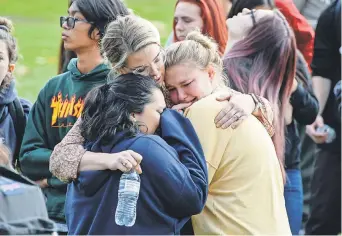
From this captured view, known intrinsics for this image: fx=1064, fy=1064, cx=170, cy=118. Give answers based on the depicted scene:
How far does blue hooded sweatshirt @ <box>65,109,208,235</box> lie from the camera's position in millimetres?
3992

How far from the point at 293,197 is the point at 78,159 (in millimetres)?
2166

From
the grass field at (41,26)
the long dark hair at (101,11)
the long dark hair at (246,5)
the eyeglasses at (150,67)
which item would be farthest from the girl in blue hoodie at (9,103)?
the grass field at (41,26)

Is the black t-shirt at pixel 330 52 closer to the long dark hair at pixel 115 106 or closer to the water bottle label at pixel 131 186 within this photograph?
the long dark hair at pixel 115 106

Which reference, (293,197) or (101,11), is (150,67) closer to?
(101,11)

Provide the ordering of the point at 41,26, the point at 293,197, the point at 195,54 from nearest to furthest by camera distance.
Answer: the point at 195,54 → the point at 293,197 → the point at 41,26

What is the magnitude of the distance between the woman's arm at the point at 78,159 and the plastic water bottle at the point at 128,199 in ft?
0.12

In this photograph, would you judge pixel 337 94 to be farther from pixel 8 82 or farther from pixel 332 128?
pixel 8 82

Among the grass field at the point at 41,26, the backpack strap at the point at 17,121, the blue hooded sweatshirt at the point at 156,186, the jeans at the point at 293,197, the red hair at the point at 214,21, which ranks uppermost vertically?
the blue hooded sweatshirt at the point at 156,186

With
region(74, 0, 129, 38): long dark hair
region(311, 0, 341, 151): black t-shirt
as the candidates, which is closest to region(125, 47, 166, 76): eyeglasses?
region(74, 0, 129, 38): long dark hair

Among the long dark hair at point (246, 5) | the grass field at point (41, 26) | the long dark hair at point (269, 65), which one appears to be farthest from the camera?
the grass field at point (41, 26)

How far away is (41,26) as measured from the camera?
11.9 m

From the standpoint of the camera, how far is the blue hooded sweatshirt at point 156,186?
3992mm

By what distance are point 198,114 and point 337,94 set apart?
2.87 metres

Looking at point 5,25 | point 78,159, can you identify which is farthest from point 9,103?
point 78,159
